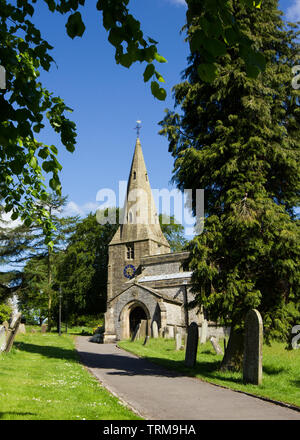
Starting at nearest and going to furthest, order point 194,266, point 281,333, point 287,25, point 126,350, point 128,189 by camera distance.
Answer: point 281,333 < point 194,266 < point 287,25 < point 126,350 < point 128,189

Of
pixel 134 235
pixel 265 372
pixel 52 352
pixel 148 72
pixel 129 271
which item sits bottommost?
pixel 52 352

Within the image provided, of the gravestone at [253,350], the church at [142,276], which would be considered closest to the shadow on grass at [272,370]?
the gravestone at [253,350]

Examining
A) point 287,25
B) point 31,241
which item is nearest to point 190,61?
point 287,25

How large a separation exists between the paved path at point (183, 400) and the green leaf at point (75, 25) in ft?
16.1

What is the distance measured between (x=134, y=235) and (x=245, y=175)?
2727 centimetres

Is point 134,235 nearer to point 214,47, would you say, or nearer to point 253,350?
point 253,350

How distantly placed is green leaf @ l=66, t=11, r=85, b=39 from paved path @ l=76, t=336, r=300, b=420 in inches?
193

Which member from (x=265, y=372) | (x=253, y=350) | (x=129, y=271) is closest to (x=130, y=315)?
(x=129, y=271)

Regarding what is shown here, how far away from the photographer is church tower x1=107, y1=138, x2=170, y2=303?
1451 inches

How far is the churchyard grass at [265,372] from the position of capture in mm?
7572

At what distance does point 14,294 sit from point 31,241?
19.5 feet

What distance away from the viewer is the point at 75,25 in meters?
3.04

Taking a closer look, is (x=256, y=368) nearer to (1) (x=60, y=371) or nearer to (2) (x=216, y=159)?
(1) (x=60, y=371)

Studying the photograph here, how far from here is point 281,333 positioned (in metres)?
9.61
